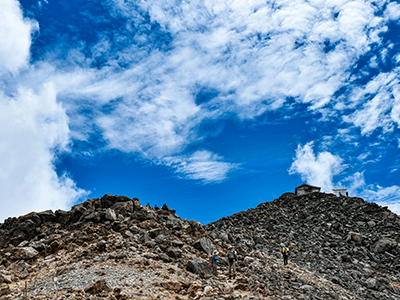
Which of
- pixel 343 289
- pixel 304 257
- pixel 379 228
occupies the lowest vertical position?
pixel 343 289

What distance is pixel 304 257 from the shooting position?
26141 mm

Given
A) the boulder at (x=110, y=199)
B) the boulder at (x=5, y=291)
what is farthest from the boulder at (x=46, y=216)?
the boulder at (x=5, y=291)

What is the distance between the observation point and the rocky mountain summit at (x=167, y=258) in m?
14.3

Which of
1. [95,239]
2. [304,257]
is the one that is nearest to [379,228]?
[304,257]

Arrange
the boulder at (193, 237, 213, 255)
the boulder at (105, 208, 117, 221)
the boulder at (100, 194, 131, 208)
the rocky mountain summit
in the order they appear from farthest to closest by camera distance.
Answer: the boulder at (100, 194, 131, 208) → the boulder at (105, 208, 117, 221) → the boulder at (193, 237, 213, 255) → the rocky mountain summit

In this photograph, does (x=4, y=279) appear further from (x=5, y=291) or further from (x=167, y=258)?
(x=167, y=258)

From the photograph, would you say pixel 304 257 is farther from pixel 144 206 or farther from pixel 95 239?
pixel 95 239

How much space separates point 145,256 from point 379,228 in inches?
1183

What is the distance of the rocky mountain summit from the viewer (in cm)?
1427

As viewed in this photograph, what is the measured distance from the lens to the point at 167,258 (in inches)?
691

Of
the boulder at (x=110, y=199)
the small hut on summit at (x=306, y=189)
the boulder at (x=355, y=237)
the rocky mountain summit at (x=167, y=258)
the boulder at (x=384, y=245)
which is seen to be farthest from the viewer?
the small hut on summit at (x=306, y=189)

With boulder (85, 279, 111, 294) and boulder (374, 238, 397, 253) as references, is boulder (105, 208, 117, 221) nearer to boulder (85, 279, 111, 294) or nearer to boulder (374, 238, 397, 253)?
boulder (85, 279, 111, 294)

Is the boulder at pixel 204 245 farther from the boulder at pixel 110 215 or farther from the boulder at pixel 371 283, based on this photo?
the boulder at pixel 371 283

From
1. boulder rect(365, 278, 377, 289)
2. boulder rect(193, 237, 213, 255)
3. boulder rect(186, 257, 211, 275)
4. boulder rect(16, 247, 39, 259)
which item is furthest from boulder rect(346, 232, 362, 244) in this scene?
boulder rect(16, 247, 39, 259)
